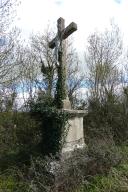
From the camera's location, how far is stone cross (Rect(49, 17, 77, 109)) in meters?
12.1

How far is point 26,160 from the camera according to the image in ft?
37.8

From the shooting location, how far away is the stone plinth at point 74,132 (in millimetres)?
11760

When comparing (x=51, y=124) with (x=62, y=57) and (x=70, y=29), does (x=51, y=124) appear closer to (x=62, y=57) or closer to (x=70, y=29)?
(x=62, y=57)

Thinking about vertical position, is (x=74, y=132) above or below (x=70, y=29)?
below

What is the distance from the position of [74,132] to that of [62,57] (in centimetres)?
255

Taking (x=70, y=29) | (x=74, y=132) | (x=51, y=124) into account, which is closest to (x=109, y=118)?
(x=74, y=132)

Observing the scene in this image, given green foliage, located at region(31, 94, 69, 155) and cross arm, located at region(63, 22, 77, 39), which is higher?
cross arm, located at region(63, 22, 77, 39)

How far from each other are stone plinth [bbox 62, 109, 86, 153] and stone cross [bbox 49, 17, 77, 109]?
15.1 inches

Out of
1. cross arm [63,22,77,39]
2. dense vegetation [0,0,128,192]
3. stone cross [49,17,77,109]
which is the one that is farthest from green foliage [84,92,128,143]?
cross arm [63,22,77,39]

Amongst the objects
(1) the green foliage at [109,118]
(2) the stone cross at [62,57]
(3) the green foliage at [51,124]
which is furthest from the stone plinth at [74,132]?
(1) the green foliage at [109,118]

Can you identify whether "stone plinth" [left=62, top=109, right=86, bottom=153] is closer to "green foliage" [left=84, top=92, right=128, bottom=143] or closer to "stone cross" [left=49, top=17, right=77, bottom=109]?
"stone cross" [left=49, top=17, right=77, bottom=109]

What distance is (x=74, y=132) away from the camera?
12.2 m

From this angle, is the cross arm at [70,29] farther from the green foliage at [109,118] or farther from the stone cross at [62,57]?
the green foliage at [109,118]

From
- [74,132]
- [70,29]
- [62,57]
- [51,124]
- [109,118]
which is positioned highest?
[70,29]
